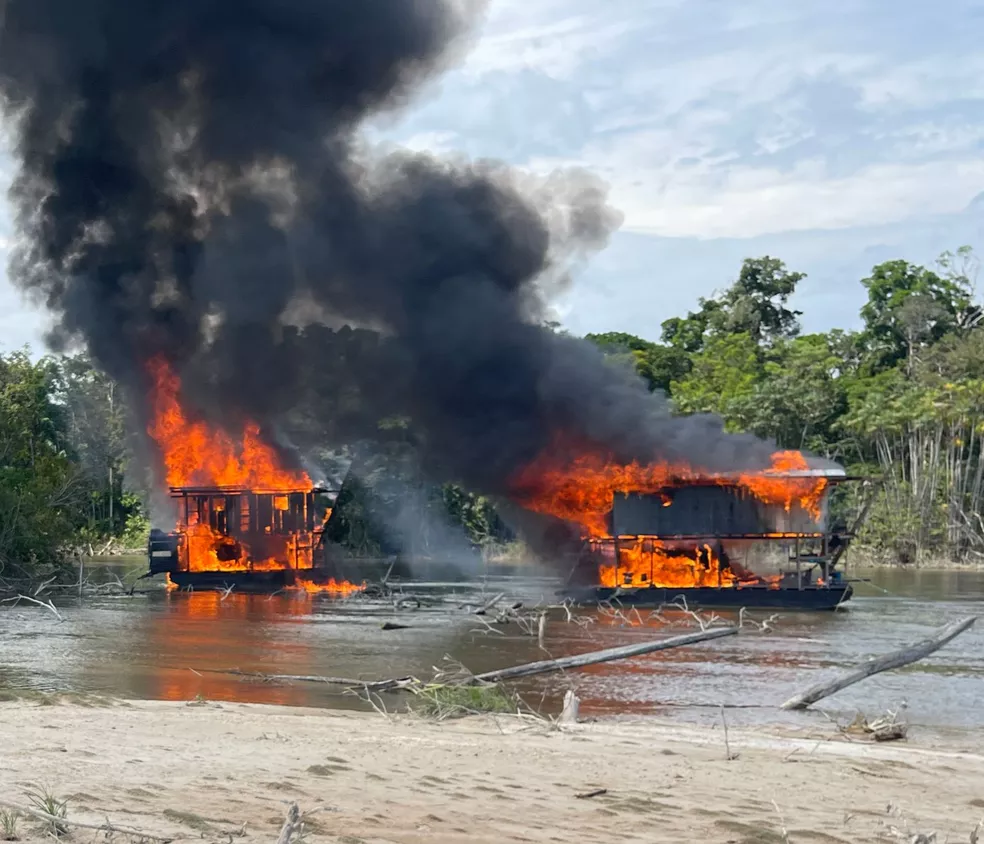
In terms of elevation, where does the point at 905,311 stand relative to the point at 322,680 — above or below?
above

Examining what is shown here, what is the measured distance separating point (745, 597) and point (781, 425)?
28271 mm

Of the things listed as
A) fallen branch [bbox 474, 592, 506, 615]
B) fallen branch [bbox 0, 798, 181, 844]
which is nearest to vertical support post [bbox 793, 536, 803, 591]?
fallen branch [bbox 474, 592, 506, 615]

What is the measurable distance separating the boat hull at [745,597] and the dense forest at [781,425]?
547 inches

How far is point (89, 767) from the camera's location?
10.5 meters

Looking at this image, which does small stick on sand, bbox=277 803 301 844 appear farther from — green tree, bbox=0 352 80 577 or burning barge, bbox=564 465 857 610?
green tree, bbox=0 352 80 577

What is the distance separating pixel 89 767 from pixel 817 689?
10902mm

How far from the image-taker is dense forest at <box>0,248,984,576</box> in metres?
57.6

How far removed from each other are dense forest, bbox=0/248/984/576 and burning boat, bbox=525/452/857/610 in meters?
12.0

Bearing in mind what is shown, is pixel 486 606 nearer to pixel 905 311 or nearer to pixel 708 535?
pixel 708 535

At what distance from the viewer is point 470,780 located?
429 inches

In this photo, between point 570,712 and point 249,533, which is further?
point 249,533

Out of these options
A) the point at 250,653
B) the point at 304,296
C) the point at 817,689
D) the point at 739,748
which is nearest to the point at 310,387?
the point at 304,296

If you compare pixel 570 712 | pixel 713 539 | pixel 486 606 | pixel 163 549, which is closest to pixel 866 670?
pixel 570 712

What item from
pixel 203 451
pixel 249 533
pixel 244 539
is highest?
pixel 203 451
